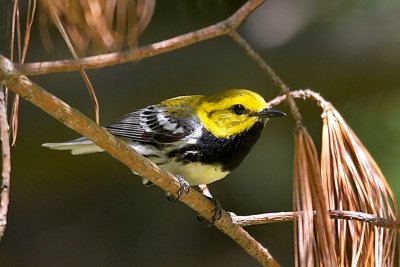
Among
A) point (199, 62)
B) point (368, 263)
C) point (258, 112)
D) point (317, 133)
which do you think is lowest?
point (368, 263)

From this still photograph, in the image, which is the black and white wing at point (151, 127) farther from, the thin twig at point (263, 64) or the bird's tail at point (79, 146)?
the thin twig at point (263, 64)

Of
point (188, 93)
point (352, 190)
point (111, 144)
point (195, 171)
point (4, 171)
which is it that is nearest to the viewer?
point (4, 171)

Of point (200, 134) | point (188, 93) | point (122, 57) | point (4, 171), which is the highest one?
point (188, 93)

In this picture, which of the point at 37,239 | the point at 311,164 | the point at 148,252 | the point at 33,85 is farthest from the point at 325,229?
the point at 37,239

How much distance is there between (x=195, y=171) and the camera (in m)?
1.48

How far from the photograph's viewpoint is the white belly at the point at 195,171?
1.48 m

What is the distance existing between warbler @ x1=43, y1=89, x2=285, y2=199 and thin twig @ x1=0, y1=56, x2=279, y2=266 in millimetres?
156

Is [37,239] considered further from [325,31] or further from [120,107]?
[325,31]

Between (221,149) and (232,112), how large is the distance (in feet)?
0.32

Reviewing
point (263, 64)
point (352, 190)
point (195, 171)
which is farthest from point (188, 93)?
point (263, 64)

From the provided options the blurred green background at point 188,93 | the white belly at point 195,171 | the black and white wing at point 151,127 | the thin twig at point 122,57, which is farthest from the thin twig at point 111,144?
the blurred green background at point 188,93

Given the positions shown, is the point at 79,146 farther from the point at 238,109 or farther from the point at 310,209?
the point at 310,209

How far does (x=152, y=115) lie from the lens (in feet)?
5.47

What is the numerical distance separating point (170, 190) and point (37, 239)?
1.52 meters
